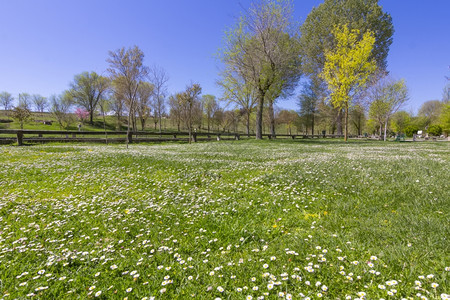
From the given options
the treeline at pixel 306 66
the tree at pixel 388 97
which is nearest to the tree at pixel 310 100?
the treeline at pixel 306 66

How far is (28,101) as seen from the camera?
86.8m

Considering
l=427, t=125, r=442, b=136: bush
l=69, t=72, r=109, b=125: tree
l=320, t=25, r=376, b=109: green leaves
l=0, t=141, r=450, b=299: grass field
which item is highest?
l=69, t=72, r=109, b=125: tree

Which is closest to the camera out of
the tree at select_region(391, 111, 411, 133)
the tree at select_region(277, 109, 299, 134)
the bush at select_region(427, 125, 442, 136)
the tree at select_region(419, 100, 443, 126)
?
the bush at select_region(427, 125, 442, 136)

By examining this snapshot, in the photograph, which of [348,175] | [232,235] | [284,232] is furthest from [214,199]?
[348,175]

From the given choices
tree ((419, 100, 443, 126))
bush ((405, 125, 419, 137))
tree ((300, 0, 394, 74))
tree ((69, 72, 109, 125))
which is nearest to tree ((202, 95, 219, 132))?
tree ((69, 72, 109, 125))

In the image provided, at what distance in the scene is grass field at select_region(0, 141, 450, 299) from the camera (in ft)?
7.80

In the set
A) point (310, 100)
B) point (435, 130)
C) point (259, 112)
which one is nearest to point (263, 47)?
point (259, 112)

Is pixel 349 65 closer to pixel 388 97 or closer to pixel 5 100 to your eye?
pixel 388 97

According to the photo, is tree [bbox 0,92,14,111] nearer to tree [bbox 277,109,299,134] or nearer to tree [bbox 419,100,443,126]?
tree [bbox 277,109,299,134]

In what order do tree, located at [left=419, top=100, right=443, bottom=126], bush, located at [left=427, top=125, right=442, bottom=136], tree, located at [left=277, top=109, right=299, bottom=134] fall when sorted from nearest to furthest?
bush, located at [left=427, top=125, right=442, bottom=136], tree, located at [left=277, top=109, right=299, bottom=134], tree, located at [left=419, top=100, right=443, bottom=126]

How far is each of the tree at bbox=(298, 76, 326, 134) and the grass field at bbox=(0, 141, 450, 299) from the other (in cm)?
4486

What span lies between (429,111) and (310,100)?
196ft

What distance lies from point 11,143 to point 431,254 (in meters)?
31.1

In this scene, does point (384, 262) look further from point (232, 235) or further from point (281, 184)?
point (281, 184)
